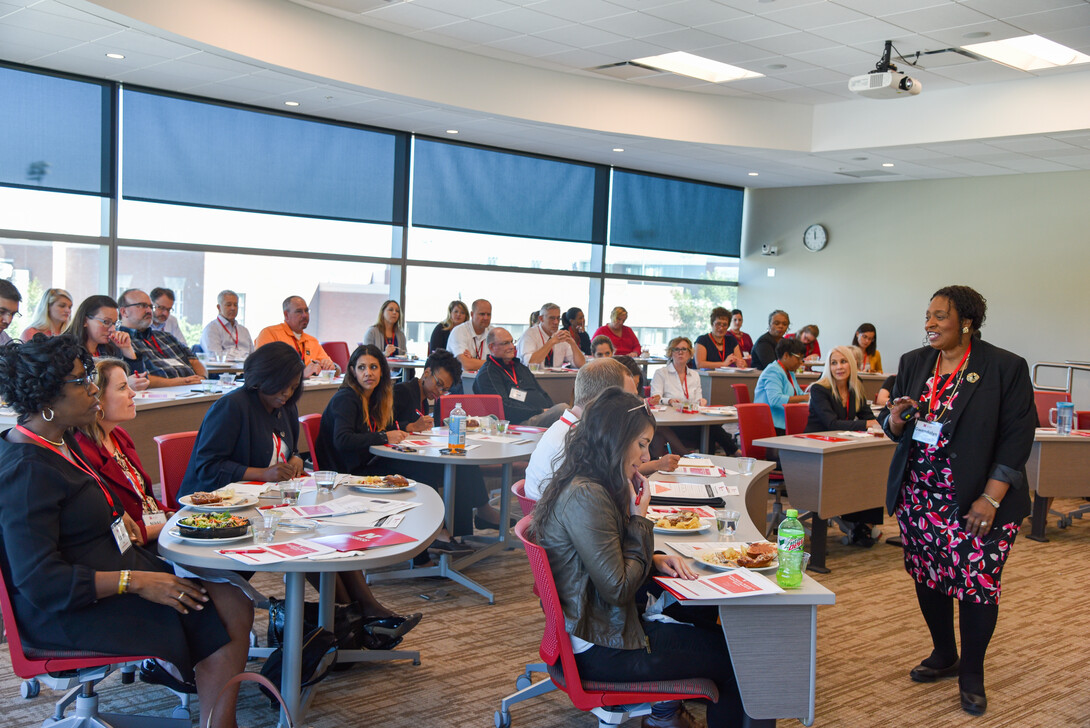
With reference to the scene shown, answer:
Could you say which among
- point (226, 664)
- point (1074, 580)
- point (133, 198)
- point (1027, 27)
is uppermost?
point (1027, 27)

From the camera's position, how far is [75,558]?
2453mm

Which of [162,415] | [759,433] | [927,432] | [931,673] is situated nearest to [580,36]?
[759,433]

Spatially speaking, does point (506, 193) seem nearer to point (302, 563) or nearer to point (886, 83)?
point (886, 83)

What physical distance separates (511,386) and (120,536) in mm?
4517

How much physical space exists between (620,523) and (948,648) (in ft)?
6.77

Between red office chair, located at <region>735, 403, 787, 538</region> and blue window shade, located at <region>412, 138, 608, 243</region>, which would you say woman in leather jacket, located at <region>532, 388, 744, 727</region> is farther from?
blue window shade, located at <region>412, 138, 608, 243</region>

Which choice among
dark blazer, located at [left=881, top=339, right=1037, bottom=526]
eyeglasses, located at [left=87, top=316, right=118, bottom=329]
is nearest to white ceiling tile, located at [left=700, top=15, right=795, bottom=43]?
dark blazer, located at [left=881, top=339, right=1037, bottom=526]

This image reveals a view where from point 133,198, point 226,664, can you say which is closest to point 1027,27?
point 226,664

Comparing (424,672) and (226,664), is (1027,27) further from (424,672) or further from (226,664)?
(226,664)

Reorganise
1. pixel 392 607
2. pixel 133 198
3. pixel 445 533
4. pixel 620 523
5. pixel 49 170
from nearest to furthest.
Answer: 1. pixel 620 523
2. pixel 392 607
3. pixel 445 533
4. pixel 49 170
5. pixel 133 198

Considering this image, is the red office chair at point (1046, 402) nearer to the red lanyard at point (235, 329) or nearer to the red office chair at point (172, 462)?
the red office chair at point (172, 462)

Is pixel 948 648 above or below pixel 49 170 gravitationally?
below

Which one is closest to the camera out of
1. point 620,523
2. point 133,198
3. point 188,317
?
point 620,523

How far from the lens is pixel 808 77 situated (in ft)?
29.1
